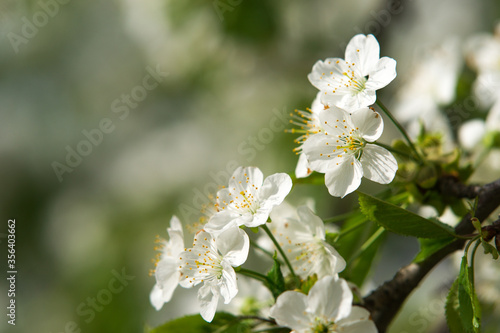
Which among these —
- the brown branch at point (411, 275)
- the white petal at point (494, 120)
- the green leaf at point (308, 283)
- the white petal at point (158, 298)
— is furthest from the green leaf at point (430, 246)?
the white petal at point (494, 120)

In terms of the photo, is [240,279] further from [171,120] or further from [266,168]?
[171,120]

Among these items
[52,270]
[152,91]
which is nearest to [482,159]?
[152,91]

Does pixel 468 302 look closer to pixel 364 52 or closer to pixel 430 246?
pixel 430 246

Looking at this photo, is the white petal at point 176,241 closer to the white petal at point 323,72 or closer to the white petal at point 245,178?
the white petal at point 245,178

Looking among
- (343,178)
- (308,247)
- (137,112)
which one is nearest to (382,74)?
(343,178)

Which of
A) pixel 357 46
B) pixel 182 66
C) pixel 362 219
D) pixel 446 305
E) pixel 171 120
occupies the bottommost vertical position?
pixel 446 305

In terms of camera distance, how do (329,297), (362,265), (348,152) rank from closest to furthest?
(329,297) < (348,152) < (362,265)
